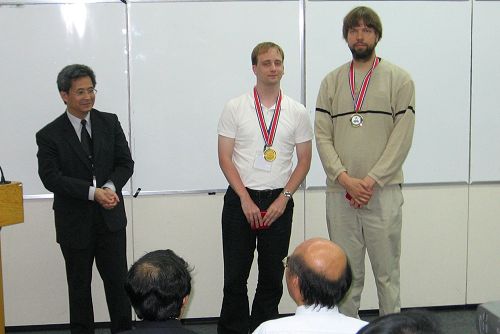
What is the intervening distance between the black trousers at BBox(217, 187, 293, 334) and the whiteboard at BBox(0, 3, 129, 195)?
Answer: 3.89 ft

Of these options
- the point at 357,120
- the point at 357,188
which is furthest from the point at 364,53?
the point at 357,188

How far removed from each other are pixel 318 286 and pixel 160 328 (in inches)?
19.2

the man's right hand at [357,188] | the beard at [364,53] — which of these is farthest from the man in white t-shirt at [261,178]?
the beard at [364,53]

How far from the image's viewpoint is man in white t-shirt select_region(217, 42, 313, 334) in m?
3.33

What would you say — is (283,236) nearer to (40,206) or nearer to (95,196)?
(95,196)

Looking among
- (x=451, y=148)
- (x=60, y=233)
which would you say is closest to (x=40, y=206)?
(x=60, y=233)

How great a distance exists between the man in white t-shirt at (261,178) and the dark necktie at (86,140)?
71 centimetres

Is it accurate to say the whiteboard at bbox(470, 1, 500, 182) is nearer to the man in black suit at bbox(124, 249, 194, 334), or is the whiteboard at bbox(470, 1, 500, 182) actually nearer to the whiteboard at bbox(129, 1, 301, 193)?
the whiteboard at bbox(129, 1, 301, 193)

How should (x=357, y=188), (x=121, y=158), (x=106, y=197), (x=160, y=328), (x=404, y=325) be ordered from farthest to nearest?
(x=121, y=158) → (x=106, y=197) → (x=357, y=188) → (x=160, y=328) → (x=404, y=325)

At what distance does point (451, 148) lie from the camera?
13.9 feet

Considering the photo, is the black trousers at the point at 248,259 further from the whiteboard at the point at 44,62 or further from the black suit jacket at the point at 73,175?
the whiteboard at the point at 44,62

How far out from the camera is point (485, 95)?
4227 mm

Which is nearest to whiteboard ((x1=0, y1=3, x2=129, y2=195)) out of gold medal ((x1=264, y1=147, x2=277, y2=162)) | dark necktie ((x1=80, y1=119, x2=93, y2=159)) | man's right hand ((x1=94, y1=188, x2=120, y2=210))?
dark necktie ((x1=80, y1=119, x2=93, y2=159))

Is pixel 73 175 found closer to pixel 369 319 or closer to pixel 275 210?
pixel 275 210
